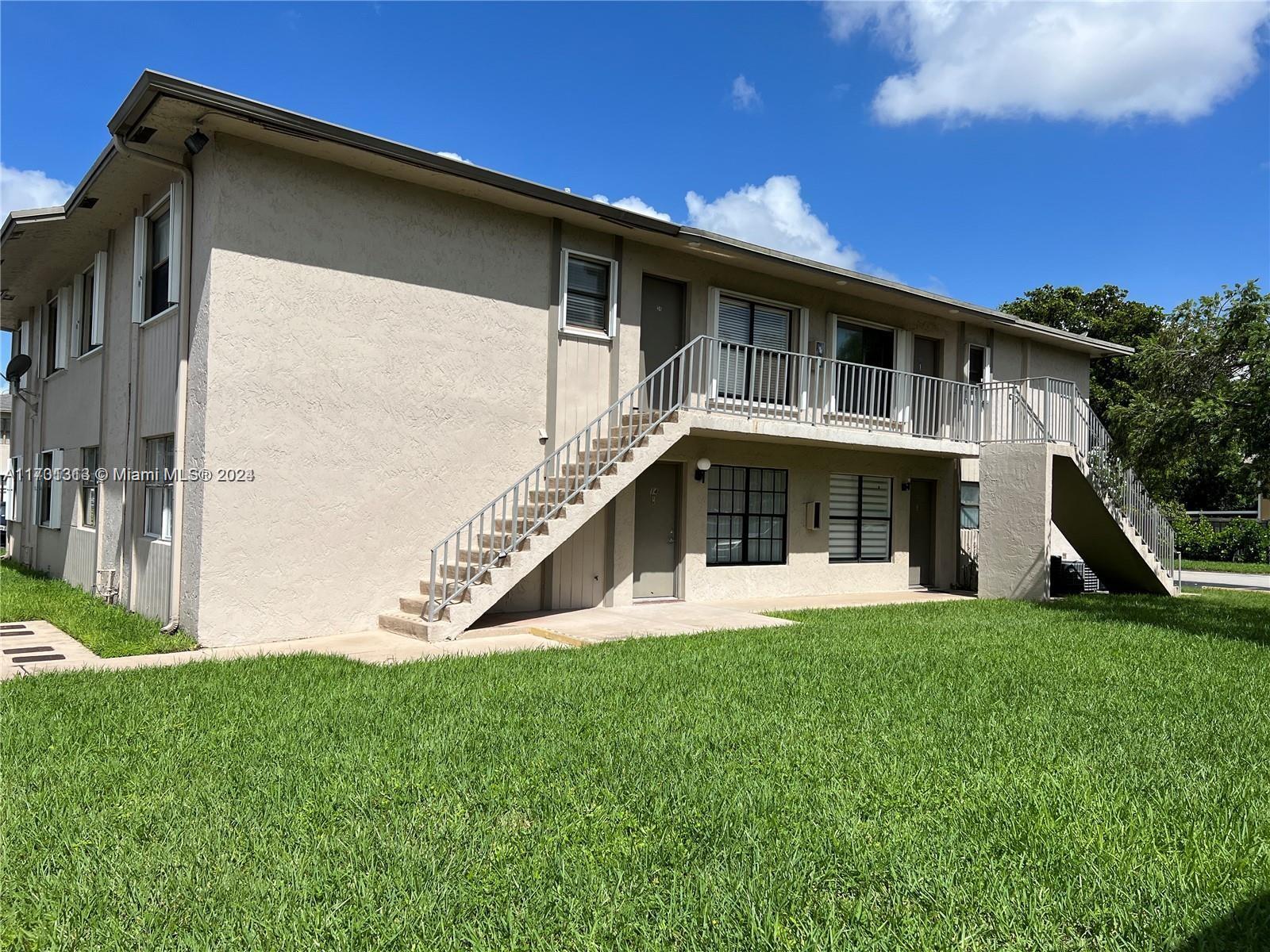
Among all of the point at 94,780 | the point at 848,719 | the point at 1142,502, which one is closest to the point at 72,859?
the point at 94,780

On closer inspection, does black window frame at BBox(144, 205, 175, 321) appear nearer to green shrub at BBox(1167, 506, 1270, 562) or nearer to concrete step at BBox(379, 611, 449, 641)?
concrete step at BBox(379, 611, 449, 641)

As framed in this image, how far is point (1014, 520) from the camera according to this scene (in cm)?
1412

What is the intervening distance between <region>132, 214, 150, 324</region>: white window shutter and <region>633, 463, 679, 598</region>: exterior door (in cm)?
690

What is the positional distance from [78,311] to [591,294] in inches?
347

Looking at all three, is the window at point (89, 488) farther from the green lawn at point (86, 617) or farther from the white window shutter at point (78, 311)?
the white window shutter at point (78, 311)

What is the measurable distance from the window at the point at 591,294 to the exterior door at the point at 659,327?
704 mm

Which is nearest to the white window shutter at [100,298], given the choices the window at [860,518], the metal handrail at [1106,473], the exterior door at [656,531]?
the exterior door at [656,531]

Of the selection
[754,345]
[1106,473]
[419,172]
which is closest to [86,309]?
[419,172]

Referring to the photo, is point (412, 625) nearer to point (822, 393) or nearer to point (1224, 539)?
point (822, 393)

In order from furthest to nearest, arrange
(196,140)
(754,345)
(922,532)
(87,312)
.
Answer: (922,532), (87,312), (754,345), (196,140)

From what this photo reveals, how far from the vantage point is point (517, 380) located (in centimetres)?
1116

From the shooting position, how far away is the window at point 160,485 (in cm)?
1009

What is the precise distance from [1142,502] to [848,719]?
12.2 m

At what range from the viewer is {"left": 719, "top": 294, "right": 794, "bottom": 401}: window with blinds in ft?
44.0
